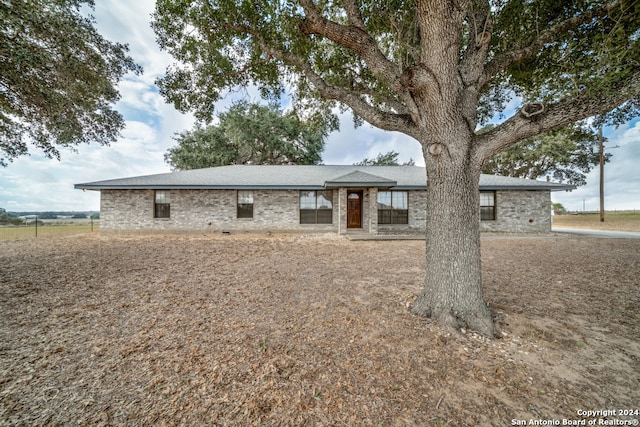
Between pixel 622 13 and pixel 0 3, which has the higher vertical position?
pixel 0 3

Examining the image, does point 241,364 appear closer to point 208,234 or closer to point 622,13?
point 622,13

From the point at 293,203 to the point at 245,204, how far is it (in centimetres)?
260

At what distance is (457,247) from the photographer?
129 inches

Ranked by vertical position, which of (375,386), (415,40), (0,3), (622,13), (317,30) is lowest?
(375,386)

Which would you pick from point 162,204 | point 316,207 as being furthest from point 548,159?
point 162,204

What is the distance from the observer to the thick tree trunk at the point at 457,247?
3.26 m

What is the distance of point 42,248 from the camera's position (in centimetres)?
834

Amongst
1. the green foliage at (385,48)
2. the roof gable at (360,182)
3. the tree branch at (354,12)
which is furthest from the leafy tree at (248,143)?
the tree branch at (354,12)

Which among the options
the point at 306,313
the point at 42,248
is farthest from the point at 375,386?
the point at 42,248

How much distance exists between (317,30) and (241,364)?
4.89 meters

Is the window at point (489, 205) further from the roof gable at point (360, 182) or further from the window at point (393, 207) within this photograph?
the roof gable at point (360, 182)

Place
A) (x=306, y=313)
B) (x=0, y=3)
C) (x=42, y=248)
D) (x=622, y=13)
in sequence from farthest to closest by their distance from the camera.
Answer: (x=42, y=248) < (x=0, y=3) < (x=306, y=313) < (x=622, y=13)

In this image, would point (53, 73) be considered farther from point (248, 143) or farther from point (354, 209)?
point (248, 143)

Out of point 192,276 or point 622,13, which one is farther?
point 192,276
